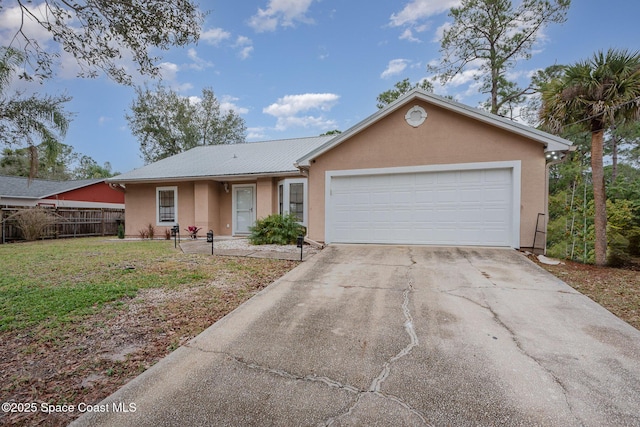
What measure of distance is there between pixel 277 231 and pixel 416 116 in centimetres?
557

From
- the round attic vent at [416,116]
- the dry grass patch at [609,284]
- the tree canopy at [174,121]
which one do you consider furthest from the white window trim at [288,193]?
the tree canopy at [174,121]

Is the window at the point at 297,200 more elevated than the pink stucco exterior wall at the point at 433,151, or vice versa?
the pink stucco exterior wall at the point at 433,151

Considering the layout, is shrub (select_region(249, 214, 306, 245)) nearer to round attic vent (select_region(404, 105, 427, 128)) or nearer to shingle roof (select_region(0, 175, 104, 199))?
round attic vent (select_region(404, 105, 427, 128))

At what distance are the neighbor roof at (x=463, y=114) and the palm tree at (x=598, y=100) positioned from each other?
48 cm

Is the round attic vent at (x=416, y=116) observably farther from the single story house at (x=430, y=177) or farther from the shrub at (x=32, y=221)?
the shrub at (x=32, y=221)

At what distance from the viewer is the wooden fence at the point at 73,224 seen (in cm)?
1320

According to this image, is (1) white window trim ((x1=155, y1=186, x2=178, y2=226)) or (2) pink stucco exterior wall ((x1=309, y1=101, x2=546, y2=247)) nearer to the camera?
(2) pink stucco exterior wall ((x1=309, y1=101, x2=546, y2=247))

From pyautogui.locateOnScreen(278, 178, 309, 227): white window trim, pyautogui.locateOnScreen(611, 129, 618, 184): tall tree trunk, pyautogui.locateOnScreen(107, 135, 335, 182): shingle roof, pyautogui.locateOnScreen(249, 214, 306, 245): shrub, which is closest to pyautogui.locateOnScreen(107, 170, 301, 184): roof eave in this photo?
pyautogui.locateOnScreen(107, 135, 335, 182): shingle roof

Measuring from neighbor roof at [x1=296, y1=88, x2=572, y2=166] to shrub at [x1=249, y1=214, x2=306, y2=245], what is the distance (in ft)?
6.79

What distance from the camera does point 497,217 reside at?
7.36m

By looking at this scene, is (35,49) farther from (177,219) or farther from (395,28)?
(395,28)

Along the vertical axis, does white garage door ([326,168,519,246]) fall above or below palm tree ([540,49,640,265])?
below

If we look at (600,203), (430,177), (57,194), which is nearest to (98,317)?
(430,177)

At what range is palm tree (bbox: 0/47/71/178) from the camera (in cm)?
545
